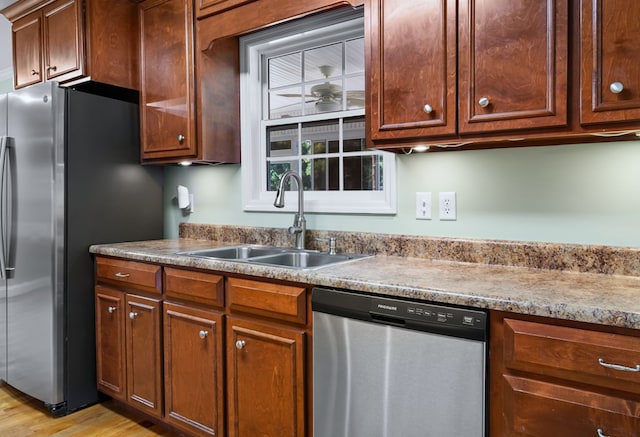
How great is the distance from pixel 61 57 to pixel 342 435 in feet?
8.67

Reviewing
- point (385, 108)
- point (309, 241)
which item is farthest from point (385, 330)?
point (309, 241)

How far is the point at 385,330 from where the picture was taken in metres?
1.44

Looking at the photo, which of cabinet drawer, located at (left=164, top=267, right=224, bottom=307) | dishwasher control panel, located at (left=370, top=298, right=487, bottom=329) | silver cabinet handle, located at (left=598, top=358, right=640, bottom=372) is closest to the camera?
silver cabinet handle, located at (left=598, top=358, right=640, bottom=372)

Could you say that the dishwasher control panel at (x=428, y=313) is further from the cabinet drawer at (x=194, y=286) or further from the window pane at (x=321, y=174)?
the window pane at (x=321, y=174)

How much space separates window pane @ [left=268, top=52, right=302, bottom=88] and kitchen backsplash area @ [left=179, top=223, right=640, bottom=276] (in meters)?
0.87

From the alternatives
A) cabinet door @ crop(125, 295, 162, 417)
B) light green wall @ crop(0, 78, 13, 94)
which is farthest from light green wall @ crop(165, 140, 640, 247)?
light green wall @ crop(0, 78, 13, 94)

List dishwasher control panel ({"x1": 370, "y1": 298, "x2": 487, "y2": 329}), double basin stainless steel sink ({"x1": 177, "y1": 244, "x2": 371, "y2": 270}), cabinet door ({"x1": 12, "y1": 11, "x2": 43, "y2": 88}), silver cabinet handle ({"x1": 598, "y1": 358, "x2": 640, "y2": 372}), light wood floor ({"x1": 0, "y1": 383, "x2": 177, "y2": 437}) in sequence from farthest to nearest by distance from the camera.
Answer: cabinet door ({"x1": 12, "y1": 11, "x2": 43, "y2": 88}) → light wood floor ({"x1": 0, "y1": 383, "x2": 177, "y2": 437}) → double basin stainless steel sink ({"x1": 177, "y1": 244, "x2": 371, "y2": 270}) → dishwasher control panel ({"x1": 370, "y1": 298, "x2": 487, "y2": 329}) → silver cabinet handle ({"x1": 598, "y1": 358, "x2": 640, "y2": 372})

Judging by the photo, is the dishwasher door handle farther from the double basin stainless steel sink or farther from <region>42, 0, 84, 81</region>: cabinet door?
<region>42, 0, 84, 81</region>: cabinet door

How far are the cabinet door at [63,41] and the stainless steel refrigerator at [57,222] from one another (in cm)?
22

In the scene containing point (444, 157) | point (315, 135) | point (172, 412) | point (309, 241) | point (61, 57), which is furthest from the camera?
point (61, 57)

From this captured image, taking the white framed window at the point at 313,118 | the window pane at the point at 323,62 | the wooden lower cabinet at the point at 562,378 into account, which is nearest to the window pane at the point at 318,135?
the white framed window at the point at 313,118

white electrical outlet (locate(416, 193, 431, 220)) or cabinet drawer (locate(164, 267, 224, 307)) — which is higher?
white electrical outlet (locate(416, 193, 431, 220))

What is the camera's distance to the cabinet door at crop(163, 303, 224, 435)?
6.38 feet

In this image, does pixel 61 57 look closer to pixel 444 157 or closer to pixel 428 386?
pixel 444 157
